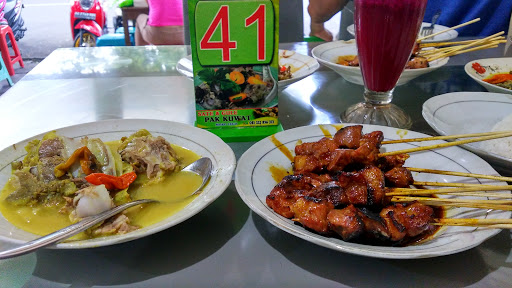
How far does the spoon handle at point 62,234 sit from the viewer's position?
86 centimetres

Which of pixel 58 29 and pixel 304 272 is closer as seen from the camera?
pixel 304 272

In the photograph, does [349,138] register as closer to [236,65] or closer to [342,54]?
[236,65]

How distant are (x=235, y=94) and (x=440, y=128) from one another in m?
0.83

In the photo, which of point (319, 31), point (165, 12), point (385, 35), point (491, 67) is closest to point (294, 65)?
point (385, 35)

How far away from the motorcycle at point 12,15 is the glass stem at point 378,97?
7406 millimetres

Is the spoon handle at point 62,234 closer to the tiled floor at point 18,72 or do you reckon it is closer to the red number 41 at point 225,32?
the red number 41 at point 225,32

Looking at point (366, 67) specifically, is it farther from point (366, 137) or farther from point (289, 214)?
point (289, 214)

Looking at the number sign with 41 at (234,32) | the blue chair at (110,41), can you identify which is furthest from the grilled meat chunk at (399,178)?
the blue chair at (110,41)

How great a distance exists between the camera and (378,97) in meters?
1.79

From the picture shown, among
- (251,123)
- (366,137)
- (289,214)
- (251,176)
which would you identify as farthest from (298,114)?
(289,214)

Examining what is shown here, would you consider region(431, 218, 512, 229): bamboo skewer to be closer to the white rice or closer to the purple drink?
the white rice

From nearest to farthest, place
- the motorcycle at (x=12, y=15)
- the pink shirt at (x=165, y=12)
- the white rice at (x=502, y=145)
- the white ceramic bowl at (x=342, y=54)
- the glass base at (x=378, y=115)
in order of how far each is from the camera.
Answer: the white rice at (x=502, y=145) < the glass base at (x=378, y=115) < the white ceramic bowl at (x=342, y=54) < the pink shirt at (x=165, y=12) < the motorcycle at (x=12, y=15)

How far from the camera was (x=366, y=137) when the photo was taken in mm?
1322

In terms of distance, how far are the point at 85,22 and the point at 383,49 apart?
691cm
